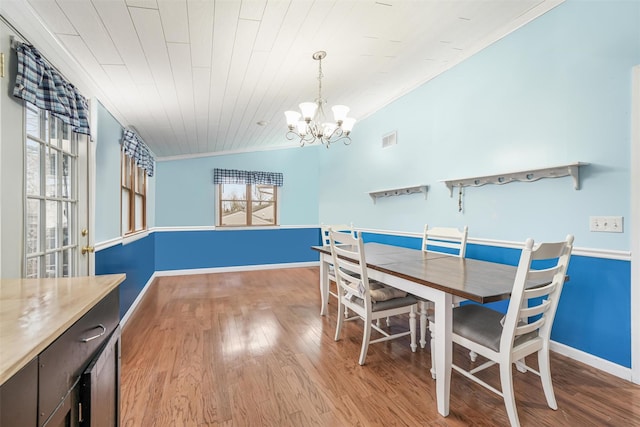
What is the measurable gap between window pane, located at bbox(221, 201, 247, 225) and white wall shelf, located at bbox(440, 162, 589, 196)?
12.6 ft

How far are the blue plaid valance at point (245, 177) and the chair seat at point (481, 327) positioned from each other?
449cm

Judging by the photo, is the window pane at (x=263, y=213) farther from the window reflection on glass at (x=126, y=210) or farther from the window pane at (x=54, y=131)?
the window pane at (x=54, y=131)

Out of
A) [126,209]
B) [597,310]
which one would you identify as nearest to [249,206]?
[126,209]

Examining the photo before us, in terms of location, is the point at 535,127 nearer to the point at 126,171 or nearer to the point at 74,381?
the point at 74,381

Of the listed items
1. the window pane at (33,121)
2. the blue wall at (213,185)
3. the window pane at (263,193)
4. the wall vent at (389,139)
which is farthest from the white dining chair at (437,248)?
the window pane at (263,193)

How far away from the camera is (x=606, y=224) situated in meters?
2.03

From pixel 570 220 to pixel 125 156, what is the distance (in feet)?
Result: 14.1

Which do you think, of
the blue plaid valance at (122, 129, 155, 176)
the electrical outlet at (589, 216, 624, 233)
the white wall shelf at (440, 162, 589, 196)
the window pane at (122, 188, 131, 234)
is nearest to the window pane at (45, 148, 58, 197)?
the blue plaid valance at (122, 129, 155, 176)

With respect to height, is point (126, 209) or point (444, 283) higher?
point (126, 209)

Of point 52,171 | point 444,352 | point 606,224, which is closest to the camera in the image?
point 444,352

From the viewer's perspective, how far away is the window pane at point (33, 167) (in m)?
1.50

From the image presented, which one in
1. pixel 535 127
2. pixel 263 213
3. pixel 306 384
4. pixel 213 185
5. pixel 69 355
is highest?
pixel 535 127

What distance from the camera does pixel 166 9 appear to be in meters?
1.61

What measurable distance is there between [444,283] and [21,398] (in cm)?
170
